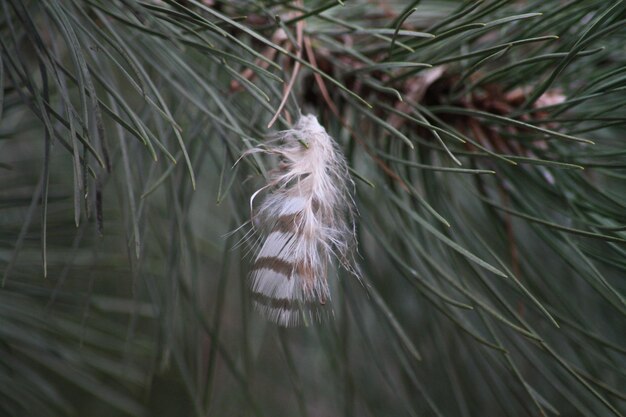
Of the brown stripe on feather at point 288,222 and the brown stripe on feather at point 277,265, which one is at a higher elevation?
the brown stripe on feather at point 288,222

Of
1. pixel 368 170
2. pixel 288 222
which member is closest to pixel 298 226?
pixel 288 222

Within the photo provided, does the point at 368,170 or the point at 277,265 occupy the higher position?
the point at 368,170

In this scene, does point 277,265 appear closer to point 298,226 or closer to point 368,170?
point 298,226

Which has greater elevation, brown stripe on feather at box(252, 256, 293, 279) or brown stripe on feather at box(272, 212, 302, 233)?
brown stripe on feather at box(272, 212, 302, 233)

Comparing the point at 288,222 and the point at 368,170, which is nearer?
the point at 288,222
